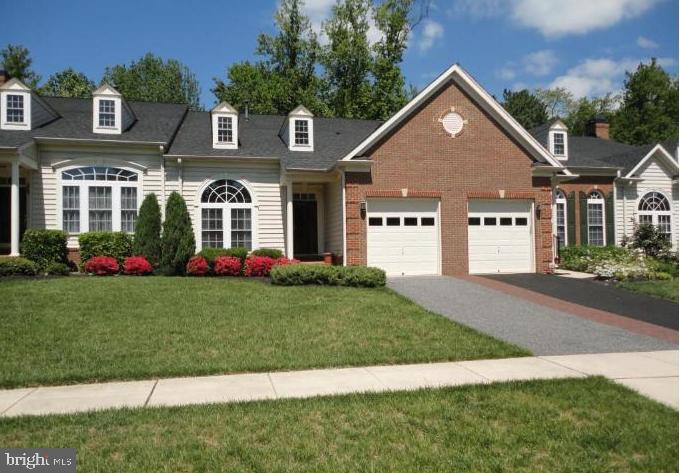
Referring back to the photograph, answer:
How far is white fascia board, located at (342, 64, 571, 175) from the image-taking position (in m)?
16.6

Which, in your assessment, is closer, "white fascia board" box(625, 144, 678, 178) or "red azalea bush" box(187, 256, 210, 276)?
"red azalea bush" box(187, 256, 210, 276)

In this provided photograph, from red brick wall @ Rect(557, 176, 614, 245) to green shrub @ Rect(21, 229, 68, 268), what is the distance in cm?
1973

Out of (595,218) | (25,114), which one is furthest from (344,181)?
(595,218)

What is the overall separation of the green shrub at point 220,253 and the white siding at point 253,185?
174 cm

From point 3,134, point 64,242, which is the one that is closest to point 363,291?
point 64,242

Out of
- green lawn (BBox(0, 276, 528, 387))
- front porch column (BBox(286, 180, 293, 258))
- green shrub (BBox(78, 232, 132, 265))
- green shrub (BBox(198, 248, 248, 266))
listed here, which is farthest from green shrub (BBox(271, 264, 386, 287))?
green shrub (BBox(78, 232, 132, 265))

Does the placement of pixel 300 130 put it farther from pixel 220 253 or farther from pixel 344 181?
pixel 220 253

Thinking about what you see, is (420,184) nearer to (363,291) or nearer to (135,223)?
(363,291)

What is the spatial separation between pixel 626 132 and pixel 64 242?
30.2 m

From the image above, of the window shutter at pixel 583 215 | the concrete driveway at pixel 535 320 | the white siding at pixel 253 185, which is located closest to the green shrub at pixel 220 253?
the white siding at pixel 253 185

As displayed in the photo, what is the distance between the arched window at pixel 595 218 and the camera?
22703 millimetres

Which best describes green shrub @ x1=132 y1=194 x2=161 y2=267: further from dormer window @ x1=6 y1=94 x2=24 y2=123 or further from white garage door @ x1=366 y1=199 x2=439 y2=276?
white garage door @ x1=366 y1=199 x2=439 y2=276

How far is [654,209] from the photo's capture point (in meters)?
22.7

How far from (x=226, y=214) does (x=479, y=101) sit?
9.71m
